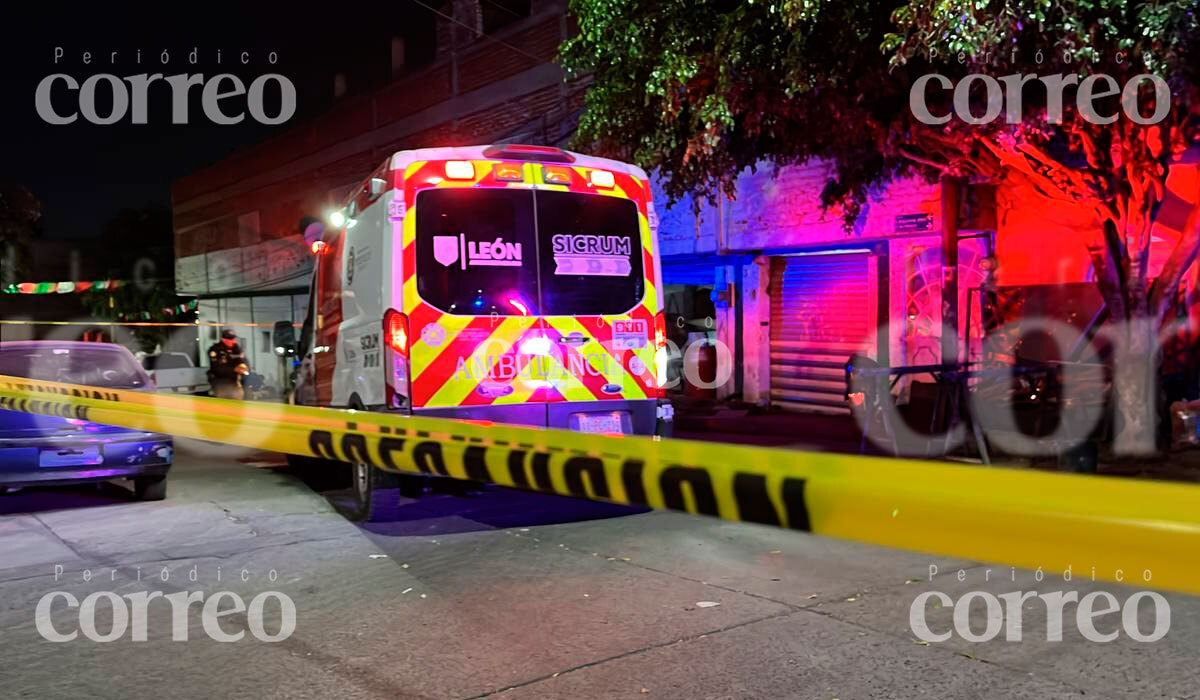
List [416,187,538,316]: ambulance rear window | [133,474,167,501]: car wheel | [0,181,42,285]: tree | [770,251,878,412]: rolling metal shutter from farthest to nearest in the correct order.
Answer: [0,181,42,285]: tree
[770,251,878,412]: rolling metal shutter
[133,474,167,501]: car wheel
[416,187,538,316]: ambulance rear window

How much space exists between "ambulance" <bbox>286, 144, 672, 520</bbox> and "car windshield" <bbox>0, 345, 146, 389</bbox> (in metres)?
2.37

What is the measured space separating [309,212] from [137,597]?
2490 centimetres

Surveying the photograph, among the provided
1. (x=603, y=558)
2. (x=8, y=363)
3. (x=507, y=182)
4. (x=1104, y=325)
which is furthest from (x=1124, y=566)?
(x=1104, y=325)

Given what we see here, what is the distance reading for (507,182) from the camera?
6.80 m

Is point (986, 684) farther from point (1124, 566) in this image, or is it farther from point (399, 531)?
point (399, 531)

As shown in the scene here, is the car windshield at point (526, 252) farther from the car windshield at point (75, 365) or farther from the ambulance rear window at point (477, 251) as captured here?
the car windshield at point (75, 365)

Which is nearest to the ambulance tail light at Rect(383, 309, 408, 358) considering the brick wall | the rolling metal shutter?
the rolling metal shutter

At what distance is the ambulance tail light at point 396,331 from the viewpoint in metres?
6.42

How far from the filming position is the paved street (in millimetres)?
3797

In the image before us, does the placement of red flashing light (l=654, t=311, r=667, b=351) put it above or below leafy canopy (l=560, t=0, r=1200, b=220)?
below

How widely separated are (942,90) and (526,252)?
4.51 meters

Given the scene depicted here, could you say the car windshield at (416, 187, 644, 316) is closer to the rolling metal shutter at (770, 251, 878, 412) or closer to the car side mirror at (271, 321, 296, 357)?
the car side mirror at (271, 321, 296, 357)

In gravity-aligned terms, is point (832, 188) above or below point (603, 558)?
above

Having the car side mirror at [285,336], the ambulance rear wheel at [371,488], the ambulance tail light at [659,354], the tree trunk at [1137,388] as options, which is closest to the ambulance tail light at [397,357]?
the ambulance rear wheel at [371,488]
